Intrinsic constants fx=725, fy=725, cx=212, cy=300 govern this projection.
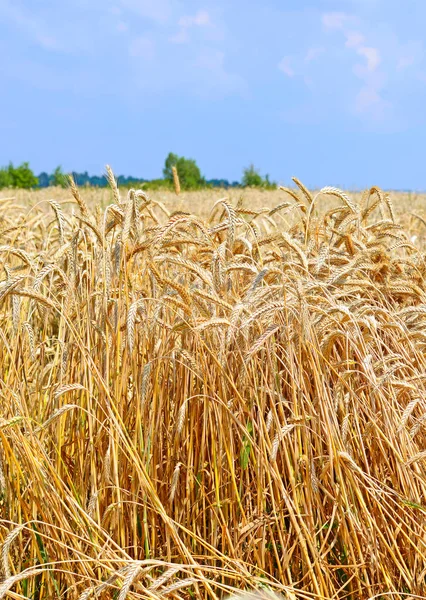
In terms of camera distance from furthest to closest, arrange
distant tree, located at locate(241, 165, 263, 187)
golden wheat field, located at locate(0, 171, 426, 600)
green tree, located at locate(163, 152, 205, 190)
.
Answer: green tree, located at locate(163, 152, 205, 190), distant tree, located at locate(241, 165, 263, 187), golden wheat field, located at locate(0, 171, 426, 600)

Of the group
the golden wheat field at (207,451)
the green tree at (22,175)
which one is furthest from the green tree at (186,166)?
the golden wheat field at (207,451)

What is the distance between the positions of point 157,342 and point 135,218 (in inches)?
15.3

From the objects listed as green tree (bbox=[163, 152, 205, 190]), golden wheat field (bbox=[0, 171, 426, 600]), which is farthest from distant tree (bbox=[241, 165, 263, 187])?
golden wheat field (bbox=[0, 171, 426, 600])

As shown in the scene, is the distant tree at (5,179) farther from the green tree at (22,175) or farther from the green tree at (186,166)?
the green tree at (186,166)

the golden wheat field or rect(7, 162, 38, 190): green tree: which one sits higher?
rect(7, 162, 38, 190): green tree

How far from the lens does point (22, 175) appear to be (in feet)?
161

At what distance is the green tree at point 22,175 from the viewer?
161 feet

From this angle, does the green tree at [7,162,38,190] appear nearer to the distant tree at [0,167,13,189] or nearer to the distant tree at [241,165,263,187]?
the distant tree at [0,167,13,189]

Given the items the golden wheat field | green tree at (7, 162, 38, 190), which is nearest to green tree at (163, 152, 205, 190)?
green tree at (7, 162, 38, 190)

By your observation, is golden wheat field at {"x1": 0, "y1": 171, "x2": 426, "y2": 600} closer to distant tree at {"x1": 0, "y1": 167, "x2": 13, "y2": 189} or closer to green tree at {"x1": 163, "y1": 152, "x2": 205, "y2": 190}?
distant tree at {"x1": 0, "y1": 167, "x2": 13, "y2": 189}

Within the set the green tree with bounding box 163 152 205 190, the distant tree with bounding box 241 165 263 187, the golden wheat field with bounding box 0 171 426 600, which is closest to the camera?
the golden wheat field with bounding box 0 171 426 600

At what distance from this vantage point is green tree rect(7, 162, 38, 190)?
49000 mm

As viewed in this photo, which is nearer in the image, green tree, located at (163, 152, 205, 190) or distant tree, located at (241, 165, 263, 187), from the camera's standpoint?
distant tree, located at (241, 165, 263, 187)

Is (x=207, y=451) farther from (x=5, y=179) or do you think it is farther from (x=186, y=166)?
(x=186, y=166)
